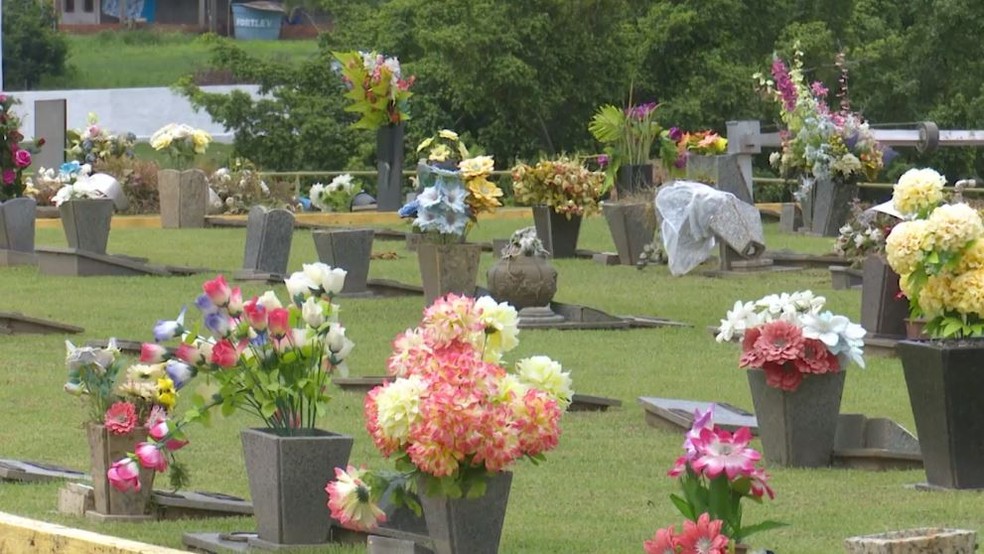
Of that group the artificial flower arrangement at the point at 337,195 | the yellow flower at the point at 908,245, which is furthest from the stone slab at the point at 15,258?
the yellow flower at the point at 908,245

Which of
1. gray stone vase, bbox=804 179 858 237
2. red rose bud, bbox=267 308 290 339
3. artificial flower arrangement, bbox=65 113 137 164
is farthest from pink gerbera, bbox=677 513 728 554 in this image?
artificial flower arrangement, bbox=65 113 137 164

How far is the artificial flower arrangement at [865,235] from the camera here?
1920cm

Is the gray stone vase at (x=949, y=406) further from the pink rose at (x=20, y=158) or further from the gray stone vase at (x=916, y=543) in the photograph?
the pink rose at (x=20, y=158)

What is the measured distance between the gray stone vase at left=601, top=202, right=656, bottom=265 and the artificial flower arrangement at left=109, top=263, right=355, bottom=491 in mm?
15861

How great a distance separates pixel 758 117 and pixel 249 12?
43.4 metres

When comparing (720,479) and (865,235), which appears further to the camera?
(865,235)

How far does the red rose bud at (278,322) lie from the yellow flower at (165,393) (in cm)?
96

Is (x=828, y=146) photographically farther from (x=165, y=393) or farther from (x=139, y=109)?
(x=139, y=109)

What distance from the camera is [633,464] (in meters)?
12.0

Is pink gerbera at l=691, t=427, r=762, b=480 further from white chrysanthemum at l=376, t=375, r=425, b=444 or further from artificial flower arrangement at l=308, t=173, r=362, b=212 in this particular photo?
artificial flower arrangement at l=308, t=173, r=362, b=212

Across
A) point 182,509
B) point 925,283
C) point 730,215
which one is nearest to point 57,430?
point 182,509

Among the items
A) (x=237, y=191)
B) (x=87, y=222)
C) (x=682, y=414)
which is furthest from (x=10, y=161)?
(x=682, y=414)

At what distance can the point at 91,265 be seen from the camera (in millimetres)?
23906

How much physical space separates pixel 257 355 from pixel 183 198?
22331 millimetres
